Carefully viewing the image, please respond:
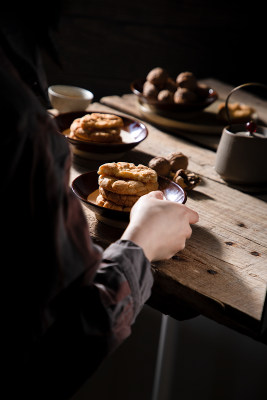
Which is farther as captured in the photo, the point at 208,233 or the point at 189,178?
the point at 189,178

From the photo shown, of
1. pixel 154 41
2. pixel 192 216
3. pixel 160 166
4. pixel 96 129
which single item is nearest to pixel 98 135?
pixel 96 129

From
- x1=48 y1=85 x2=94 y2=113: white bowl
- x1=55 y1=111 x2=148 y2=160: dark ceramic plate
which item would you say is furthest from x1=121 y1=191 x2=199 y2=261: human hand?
x1=48 y1=85 x2=94 y2=113: white bowl

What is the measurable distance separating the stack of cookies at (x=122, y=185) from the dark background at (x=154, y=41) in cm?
221

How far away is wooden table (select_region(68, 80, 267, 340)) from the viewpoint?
974 millimetres

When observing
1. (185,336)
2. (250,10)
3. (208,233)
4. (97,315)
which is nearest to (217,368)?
(185,336)

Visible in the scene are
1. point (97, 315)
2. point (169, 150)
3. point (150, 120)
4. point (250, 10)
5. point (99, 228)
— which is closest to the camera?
point (97, 315)

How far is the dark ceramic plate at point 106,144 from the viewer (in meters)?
1.50

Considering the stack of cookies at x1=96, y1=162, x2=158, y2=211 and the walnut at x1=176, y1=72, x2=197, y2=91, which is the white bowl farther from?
the stack of cookies at x1=96, y1=162, x2=158, y2=211

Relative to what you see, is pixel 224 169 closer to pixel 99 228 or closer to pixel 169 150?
pixel 169 150

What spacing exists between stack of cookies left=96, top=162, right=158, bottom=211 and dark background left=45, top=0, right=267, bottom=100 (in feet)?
7.26

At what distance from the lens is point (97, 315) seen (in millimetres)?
763

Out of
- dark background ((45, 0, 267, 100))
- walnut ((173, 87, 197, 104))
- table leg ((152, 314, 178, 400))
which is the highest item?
walnut ((173, 87, 197, 104))

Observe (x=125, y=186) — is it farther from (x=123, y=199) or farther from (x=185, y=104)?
(x=185, y=104)

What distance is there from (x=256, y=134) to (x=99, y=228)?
1.89 ft
